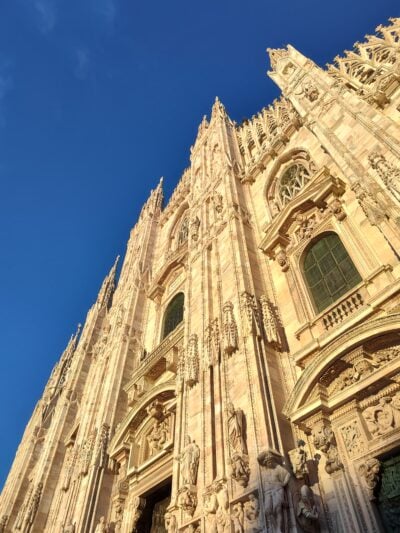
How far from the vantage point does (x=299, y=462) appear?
270 inches

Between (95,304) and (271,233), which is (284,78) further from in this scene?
(95,304)

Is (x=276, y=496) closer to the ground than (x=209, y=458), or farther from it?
closer to the ground

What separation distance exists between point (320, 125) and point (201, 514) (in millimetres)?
9916

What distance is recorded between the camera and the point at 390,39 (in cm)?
1477

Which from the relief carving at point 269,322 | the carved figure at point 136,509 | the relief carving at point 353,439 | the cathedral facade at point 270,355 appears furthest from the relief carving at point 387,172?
the carved figure at point 136,509

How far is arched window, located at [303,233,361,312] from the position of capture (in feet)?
31.6

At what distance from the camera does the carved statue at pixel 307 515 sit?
616 cm

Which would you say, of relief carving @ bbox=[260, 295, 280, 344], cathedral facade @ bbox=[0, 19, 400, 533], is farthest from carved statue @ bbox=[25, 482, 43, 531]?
relief carving @ bbox=[260, 295, 280, 344]

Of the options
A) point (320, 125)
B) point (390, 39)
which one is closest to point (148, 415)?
point (320, 125)

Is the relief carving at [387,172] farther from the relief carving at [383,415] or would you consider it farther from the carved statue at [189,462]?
the carved statue at [189,462]

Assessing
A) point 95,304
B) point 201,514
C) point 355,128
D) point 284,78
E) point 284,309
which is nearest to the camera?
point 201,514

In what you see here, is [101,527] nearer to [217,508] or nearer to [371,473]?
[217,508]

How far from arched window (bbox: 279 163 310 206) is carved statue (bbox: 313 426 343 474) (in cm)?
830

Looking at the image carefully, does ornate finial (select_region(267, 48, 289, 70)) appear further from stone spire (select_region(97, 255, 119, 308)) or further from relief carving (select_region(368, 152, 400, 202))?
stone spire (select_region(97, 255, 119, 308))
